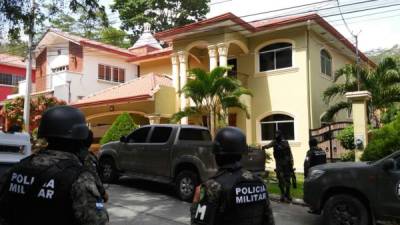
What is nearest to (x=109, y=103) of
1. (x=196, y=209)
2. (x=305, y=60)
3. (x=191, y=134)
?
(x=305, y=60)

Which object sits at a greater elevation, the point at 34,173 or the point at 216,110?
the point at 216,110

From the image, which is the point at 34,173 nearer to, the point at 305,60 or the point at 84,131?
the point at 84,131

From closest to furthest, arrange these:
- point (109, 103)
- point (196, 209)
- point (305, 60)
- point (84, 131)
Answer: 1. point (84, 131)
2. point (196, 209)
3. point (305, 60)
4. point (109, 103)

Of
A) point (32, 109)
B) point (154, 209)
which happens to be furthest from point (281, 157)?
point (32, 109)

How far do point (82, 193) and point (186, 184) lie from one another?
8241 mm

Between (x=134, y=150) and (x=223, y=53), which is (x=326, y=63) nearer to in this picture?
(x=223, y=53)

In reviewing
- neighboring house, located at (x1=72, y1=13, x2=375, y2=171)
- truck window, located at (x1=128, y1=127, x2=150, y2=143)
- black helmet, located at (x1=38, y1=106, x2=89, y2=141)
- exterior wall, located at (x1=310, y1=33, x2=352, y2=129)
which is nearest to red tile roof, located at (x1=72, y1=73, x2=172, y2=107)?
neighboring house, located at (x1=72, y1=13, x2=375, y2=171)

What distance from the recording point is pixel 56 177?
7.45 ft

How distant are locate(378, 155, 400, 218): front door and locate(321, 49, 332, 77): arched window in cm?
1345

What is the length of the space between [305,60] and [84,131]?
1664 centimetres

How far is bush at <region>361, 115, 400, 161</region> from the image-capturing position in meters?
10.5

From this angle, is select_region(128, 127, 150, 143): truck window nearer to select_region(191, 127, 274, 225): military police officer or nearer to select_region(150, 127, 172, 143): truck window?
select_region(150, 127, 172, 143): truck window

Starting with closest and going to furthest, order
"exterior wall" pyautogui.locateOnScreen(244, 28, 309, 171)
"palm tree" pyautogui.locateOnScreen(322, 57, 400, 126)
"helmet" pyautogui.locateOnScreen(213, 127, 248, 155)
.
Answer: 1. "helmet" pyautogui.locateOnScreen(213, 127, 248, 155)
2. "palm tree" pyautogui.locateOnScreen(322, 57, 400, 126)
3. "exterior wall" pyautogui.locateOnScreen(244, 28, 309, 171)

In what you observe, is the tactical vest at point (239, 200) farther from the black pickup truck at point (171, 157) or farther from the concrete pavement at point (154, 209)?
the black pickup truck at point (171, 157)
